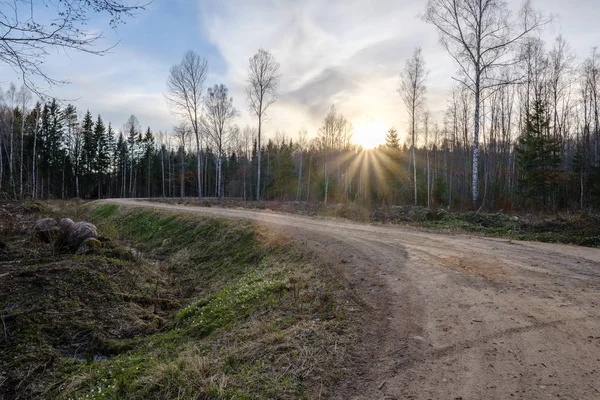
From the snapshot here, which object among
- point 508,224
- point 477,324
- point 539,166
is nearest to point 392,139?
point 539,166

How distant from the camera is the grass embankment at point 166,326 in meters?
3.83

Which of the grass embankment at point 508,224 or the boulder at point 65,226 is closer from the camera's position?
the grass embankment at point 508,224

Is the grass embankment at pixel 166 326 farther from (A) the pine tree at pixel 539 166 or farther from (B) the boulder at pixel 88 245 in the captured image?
(A) the pine tree at pixel 539 166

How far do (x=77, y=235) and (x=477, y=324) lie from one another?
12.1 meters

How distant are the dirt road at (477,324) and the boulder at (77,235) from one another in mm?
8843

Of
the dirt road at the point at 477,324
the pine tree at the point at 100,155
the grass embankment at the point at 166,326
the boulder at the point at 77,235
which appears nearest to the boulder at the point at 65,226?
the boulder at the point at 77,235

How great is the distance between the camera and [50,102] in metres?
4.73

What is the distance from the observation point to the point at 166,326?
22.7 feet

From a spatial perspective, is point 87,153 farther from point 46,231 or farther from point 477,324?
point 477,324

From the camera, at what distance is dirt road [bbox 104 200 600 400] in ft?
10.5

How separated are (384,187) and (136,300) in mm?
37631

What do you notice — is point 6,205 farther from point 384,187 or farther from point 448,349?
point 384,187

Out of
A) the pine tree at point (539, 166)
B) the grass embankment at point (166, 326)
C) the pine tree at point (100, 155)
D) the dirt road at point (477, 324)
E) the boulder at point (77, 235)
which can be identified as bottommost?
the grass embankment at point (166, 326)

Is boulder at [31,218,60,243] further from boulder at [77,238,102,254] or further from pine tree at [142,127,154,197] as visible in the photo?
pine tree at [142,127,154,197]
